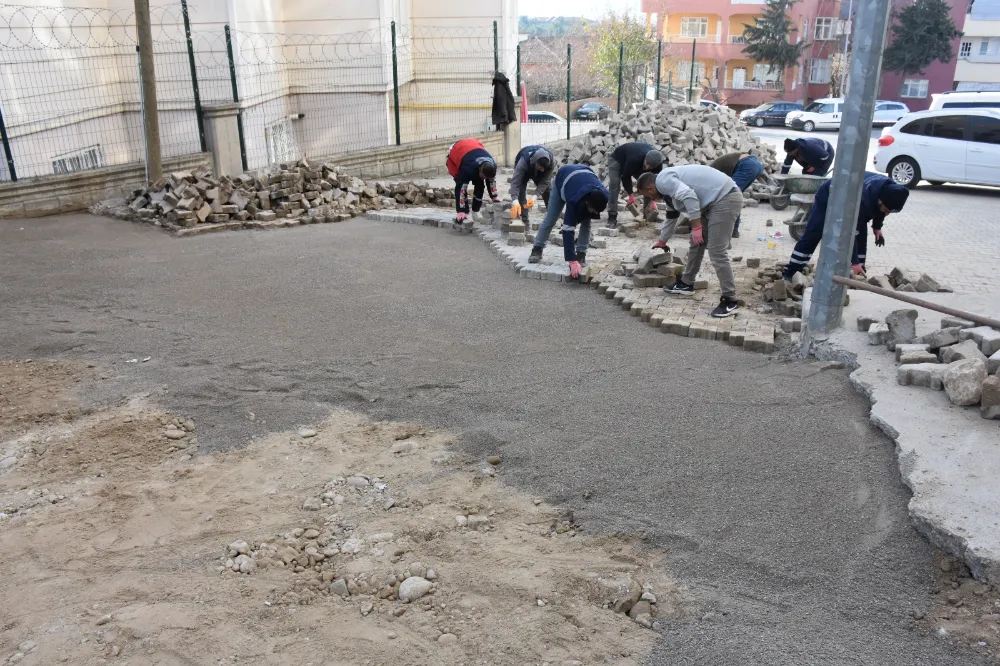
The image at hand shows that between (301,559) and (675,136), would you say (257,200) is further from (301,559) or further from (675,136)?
(301,559)

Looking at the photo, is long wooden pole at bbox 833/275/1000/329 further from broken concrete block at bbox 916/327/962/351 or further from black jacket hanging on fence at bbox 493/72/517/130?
black jacket hanging on fence at bbox 493/72/517/130

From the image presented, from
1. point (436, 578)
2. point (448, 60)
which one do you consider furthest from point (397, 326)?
point (448, 60)

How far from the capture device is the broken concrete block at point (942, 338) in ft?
17.4

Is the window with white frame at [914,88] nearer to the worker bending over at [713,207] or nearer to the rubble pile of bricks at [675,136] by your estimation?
the rubble pile of bricks at [675,136]

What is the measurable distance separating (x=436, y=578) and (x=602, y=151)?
42.3ft

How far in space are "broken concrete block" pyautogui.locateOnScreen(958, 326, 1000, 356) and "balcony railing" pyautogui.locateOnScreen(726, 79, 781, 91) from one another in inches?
1786

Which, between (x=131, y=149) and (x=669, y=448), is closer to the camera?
(x=669, y=448)

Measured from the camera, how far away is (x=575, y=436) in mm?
4859

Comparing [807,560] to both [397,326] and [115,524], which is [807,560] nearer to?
[115,524]

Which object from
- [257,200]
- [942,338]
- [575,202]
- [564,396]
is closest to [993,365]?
[942,338]

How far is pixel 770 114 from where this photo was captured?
1406 inches

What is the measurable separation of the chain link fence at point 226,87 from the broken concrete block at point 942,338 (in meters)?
11.5

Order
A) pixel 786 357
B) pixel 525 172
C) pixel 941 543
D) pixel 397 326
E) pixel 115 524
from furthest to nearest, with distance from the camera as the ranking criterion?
pixel 525 172 < pixel 397 326 < pixel 786 357 < pixel 115 524 < pixel 941 543

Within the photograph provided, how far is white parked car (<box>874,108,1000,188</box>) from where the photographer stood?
569 inches
